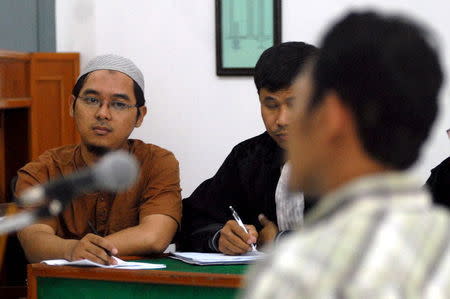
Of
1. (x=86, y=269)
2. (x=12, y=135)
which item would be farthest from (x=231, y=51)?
(x=86, y=269)

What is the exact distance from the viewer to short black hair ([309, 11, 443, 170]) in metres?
1.11

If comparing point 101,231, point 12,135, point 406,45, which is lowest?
point 101,231

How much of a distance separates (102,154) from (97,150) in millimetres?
30

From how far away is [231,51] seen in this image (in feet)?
13.5

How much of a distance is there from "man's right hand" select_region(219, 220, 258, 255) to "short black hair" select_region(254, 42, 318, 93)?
0.47m

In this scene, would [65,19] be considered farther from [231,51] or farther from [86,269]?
[86,269]

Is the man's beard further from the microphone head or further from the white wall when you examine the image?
the microphone head

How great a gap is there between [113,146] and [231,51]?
0.90 m

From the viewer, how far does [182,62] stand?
416cm

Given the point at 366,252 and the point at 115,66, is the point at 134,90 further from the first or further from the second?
the point at 366,252

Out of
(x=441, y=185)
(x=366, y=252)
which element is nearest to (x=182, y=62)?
(x=441, y=185)

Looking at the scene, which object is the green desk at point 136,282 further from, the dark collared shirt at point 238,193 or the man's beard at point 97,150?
the man's beard at point 97,150

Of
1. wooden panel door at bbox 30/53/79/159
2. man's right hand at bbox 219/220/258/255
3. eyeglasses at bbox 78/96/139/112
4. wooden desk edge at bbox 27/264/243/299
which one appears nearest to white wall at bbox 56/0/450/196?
wooden panel door at bbox 30/53/79/159

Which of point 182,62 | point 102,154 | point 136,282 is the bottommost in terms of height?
point 136,282
